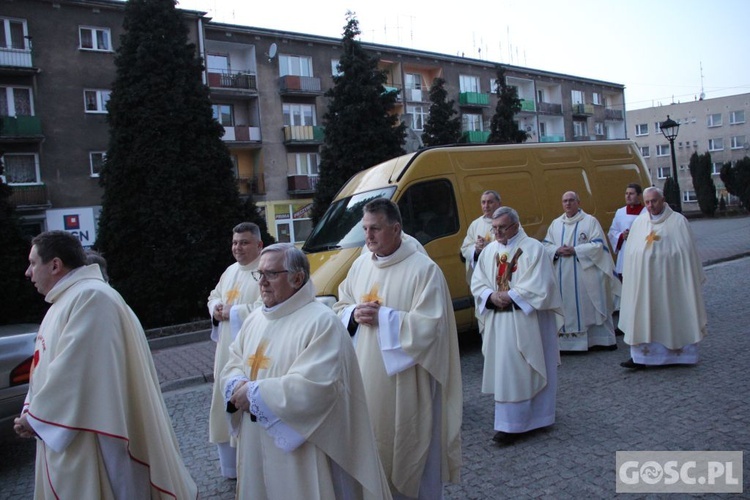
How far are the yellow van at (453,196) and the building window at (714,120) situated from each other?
230 ft

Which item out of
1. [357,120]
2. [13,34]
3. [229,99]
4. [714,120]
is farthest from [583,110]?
[13,34]

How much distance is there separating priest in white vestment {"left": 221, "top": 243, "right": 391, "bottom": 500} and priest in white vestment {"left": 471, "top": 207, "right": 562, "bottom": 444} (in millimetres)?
2459

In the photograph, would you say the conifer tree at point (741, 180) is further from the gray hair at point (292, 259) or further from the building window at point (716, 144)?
the gray hair at point (292, 259)

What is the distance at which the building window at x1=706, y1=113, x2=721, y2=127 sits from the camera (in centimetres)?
7062

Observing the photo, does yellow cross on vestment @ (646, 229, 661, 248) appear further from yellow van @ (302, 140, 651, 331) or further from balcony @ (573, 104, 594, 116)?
balcony @ (573, 104, 594, 116)

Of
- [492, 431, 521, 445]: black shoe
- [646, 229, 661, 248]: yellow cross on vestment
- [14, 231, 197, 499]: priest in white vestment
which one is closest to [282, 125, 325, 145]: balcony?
[646, 229, 661, 248]: yellow cross on vestment

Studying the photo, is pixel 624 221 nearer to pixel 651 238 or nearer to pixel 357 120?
pixel 651 238

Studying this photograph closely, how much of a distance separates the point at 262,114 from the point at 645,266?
28758 mm

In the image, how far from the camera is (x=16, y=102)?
26.1 meters

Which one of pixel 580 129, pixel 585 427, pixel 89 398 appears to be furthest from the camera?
pixel 580 129

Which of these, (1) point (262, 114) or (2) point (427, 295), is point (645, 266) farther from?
(1) point (262, 114)

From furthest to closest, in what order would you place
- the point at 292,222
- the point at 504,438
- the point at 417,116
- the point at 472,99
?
the point at 472,99
the point at 417,116
the point at 292,222
the point at 504,438

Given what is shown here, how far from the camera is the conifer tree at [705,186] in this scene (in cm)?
4541

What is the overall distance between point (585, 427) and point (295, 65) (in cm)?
3211
